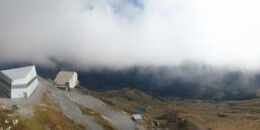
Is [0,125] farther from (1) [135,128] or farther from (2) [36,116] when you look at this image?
(1) [135,128]

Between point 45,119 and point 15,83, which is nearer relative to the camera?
point 45,119

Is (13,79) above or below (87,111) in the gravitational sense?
above

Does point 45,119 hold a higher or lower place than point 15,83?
lower

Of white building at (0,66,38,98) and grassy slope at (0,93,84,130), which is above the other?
white building at (0,66,38,98)

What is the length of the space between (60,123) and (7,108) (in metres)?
19.6

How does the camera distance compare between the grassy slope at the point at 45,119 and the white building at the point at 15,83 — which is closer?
the grassy slope at the point at 45,119

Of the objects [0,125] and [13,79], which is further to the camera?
[13,79]

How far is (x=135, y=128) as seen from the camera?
18950 cm

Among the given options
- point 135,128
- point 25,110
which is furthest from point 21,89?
point 135,128

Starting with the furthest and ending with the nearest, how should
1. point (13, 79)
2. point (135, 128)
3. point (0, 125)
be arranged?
1. point (135, 128)
2. point (13, 79)
3. point (0, 125)

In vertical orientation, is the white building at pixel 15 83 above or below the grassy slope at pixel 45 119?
above

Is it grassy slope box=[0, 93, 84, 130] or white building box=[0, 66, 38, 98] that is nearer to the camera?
grassy slope box=[0, 93, 84, 130]

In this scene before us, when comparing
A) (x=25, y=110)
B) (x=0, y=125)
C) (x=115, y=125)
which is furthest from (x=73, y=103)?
(x=0, y=125)

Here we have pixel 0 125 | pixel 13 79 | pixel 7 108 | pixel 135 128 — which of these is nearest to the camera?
pixel 0 125
